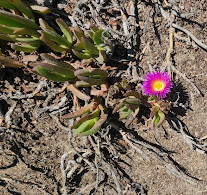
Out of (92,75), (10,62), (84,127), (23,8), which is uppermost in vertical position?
(23,8)

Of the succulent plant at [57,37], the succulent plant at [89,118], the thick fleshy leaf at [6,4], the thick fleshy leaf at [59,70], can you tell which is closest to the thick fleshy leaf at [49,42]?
the succulent plant at [57,37]

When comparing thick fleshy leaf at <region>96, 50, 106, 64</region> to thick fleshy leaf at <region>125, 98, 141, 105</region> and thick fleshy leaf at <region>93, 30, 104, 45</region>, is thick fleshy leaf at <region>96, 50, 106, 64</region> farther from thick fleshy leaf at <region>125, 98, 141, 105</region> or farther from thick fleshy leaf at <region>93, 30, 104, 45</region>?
thick fleshy leaf at <region>125, 98, 141, 105</region>

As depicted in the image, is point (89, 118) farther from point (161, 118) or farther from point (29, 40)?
point (29, 40)

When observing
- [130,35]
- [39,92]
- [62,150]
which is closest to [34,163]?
[62,150]

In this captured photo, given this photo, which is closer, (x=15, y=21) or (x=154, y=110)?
(x=15, y=21)

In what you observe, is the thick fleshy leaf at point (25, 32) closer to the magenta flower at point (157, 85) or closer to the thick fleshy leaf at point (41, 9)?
the thick fleshy leaf at point (41, 9)

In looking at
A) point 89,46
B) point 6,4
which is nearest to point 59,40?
point 89,46
